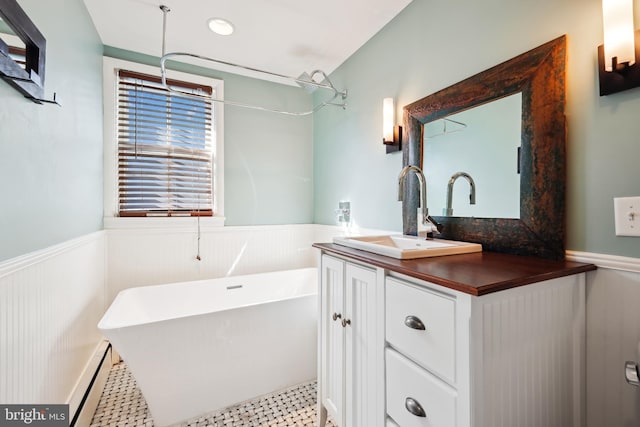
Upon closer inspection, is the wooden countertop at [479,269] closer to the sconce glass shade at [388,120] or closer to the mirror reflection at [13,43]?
the sconce glass shade at [388,120]

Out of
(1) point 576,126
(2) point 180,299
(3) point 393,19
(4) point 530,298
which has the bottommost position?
(2) point 180,299

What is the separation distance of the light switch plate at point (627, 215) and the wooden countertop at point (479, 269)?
143 millimetres

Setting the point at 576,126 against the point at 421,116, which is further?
the point at 421,116

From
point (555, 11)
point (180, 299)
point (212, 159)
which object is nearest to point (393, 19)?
point (555, 11)

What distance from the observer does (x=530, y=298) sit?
31.5 inches

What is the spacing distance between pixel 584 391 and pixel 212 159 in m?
2.69

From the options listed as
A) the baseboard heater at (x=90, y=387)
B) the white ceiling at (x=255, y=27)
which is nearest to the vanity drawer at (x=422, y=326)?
the baseboard heater at (x=90, y=387)

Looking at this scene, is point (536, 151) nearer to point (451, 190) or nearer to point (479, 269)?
point (451, 190)

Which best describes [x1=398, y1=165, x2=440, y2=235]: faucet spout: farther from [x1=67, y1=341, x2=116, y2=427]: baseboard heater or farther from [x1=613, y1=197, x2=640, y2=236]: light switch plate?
[x1=67, y1=341, x2=116, y2=427]: baseboard heater

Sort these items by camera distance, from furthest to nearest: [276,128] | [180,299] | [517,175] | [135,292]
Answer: [276,128], [180,299], [135,292], [517,175]

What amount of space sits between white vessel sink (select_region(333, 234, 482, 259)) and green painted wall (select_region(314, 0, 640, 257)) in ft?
0.95

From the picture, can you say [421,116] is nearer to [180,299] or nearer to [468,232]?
[468,232]

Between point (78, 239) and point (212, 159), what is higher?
point (212, 159)

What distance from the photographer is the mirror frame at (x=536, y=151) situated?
1.02 m
